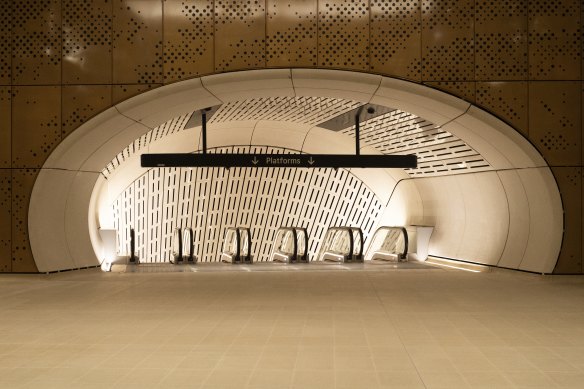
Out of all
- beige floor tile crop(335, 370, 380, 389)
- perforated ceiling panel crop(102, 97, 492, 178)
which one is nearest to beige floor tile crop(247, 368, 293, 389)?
beige floor tile crop(335, 370, 380, 389)

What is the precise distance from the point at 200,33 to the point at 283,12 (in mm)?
1443

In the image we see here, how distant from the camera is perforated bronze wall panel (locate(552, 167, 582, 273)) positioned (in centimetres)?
1202

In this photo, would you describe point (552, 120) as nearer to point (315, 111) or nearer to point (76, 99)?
point (315, 111)

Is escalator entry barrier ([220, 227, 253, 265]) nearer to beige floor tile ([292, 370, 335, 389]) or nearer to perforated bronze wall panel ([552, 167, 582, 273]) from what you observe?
perforated bronze wall panel ([552, 167, 582, 273])

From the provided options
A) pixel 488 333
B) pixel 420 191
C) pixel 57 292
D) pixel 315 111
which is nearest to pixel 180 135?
pixel 315 111

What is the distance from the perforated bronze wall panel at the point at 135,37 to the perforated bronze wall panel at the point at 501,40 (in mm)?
5398

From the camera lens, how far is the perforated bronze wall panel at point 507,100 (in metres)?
12.2

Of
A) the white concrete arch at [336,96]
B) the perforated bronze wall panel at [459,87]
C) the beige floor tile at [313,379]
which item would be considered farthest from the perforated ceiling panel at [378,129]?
the beige floor tile at [313,379]

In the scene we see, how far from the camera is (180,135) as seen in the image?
20.0m

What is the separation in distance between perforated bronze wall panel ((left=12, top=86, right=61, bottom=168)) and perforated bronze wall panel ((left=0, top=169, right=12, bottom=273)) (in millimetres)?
290

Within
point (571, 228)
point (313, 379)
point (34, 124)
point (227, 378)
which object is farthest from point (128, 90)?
point (313, 379)

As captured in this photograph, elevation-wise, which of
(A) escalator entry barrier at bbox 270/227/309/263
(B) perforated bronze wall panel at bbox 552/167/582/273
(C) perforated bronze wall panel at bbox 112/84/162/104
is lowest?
(A) escalator entry barrier at bbox 270/227/309/263

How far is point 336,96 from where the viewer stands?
13.6m

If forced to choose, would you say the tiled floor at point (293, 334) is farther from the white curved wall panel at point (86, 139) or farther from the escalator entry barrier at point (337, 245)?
the escalator entry barrier at point (337, 245)
